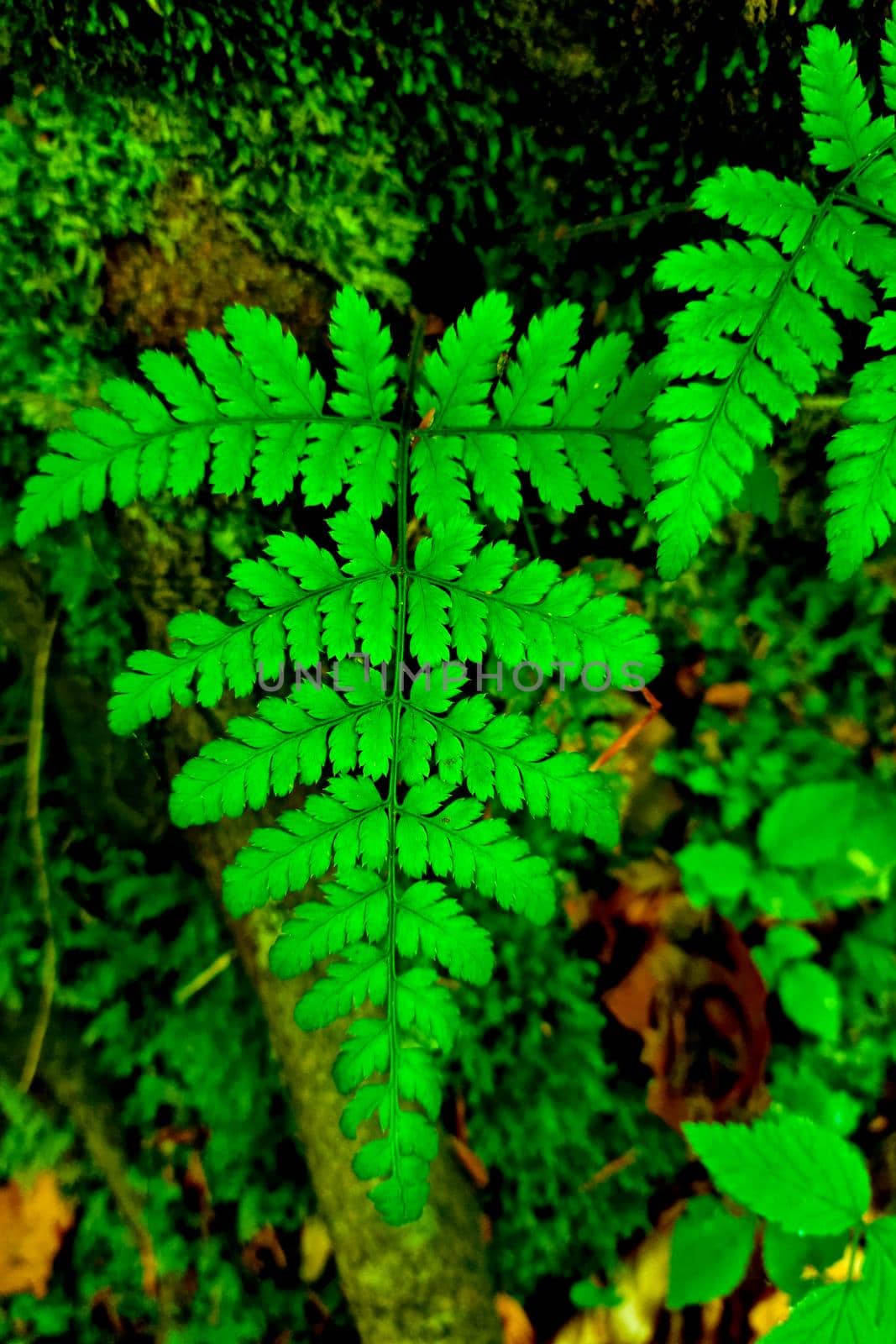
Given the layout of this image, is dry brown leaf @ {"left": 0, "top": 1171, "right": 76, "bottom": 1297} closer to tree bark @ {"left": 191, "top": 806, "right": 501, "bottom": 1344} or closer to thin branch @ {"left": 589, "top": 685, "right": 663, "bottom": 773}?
tree bark @ {"left": 191, "top": 806, "right": 501, "bottom": 1344}

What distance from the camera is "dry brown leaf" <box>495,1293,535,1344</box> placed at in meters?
2.42

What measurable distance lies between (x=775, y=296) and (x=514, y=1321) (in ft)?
9.67

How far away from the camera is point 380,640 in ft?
5.98

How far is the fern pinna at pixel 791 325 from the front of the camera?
153 cm

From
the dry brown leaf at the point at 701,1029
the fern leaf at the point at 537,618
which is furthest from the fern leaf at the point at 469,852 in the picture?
the dry brown leaf at the point at 701,1029

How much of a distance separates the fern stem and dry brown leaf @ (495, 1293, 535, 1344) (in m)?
1.25

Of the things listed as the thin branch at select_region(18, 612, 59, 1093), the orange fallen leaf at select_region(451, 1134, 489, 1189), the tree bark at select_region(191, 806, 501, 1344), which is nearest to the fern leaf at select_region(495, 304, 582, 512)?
the tree bark at select_region(191, 806, 501, 1344)

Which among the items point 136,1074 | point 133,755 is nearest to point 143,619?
point 133,755

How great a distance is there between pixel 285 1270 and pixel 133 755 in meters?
→ 1.76

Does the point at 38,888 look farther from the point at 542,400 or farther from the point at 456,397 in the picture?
the point at 542,400

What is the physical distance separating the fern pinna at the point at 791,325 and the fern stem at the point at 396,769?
63 cm

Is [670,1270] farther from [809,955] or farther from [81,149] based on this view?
[81,149]

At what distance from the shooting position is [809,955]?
2.53 metres

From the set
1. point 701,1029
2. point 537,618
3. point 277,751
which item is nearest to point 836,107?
point 537,618
